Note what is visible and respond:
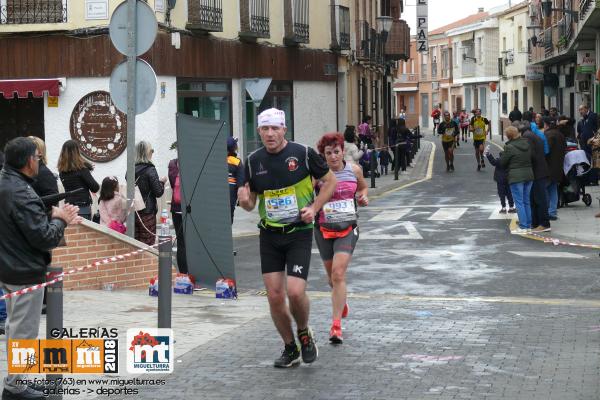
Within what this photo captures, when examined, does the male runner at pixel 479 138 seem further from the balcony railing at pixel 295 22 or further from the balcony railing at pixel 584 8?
the balcony railing at pixel 295 22

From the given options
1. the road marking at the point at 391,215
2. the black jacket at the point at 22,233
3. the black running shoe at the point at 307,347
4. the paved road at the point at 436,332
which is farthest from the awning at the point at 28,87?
the black jacket at the point at 22,233

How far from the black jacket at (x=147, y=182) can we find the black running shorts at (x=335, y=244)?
172 inches

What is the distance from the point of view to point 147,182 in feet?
47.4

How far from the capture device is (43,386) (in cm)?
764

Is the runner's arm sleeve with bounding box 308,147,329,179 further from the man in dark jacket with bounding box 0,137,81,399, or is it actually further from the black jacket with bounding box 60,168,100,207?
the black jacket with bounding box 60,168,100,207

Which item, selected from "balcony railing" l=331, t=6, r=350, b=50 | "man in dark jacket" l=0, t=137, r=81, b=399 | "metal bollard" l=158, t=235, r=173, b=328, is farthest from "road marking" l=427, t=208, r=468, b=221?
"man in dark jacket" l=0, t=137, r=81, b=399

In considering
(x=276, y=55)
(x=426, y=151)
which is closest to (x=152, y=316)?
(x=276, y=55)

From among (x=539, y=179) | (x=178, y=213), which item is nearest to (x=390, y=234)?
(x=539, y=179)

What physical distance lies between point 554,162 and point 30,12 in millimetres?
10232

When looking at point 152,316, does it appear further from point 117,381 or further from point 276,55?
point 276,55

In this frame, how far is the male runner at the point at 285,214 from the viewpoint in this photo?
8.83 m

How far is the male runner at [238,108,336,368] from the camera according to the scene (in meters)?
8.83

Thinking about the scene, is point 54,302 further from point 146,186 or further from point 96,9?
point 96,9

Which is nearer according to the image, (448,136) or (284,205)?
(284,205)
